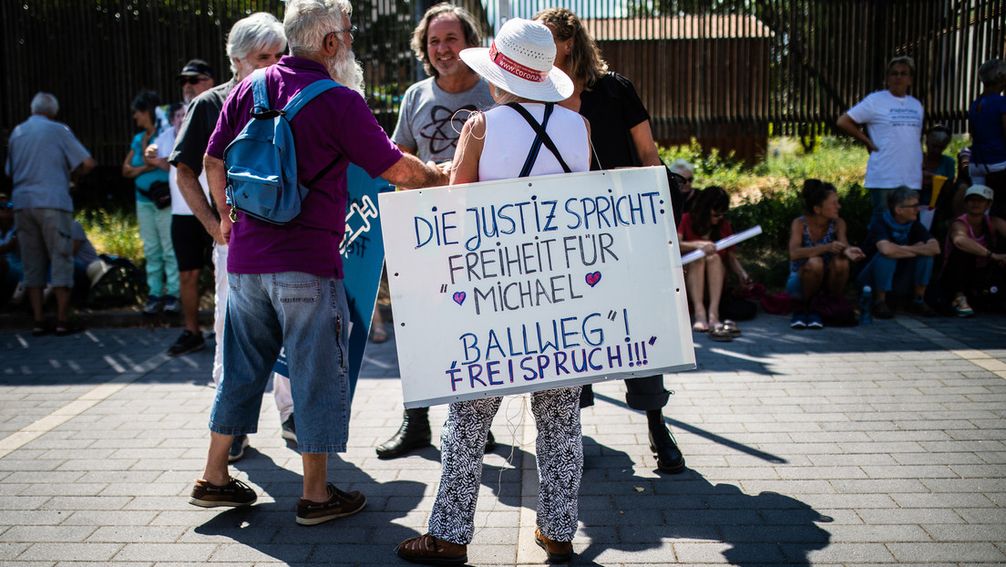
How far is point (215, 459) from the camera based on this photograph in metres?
3.96

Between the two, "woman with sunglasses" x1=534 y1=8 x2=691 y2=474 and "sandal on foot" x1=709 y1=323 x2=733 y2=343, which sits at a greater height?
"woman with sunglasses" x1=534 y1=8 x2=691 y2=474

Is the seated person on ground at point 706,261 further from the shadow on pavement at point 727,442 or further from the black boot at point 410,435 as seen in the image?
the black boot at point 410,435

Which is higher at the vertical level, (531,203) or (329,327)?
(531,203)

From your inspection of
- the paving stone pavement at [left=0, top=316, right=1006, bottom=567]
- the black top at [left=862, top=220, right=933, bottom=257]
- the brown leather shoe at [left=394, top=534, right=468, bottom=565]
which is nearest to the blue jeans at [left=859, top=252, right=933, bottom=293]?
the black top at [left=862, top=220, right=933, bottom=257]

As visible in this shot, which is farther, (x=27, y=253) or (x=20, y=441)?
(x=27, y=253)

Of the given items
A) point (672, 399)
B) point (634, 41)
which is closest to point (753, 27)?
point (634, 41)

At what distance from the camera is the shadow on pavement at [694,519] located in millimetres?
3516

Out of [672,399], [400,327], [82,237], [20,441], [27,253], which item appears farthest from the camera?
[82,237]

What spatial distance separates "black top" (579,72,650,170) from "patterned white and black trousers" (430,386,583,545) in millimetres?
1308

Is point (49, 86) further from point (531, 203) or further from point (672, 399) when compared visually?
point (531, 203)

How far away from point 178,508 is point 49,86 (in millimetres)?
8464

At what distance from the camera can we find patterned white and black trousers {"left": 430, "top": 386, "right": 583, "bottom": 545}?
11.0 ft

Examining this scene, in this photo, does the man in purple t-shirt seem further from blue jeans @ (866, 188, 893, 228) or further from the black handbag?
blue jeans @ (866, 188, 893, 228)

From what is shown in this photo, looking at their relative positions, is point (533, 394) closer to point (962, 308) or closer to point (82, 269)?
point (962, 308)
